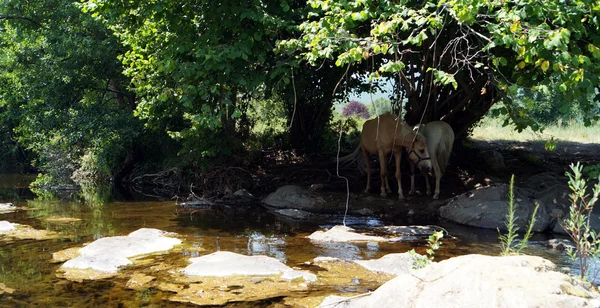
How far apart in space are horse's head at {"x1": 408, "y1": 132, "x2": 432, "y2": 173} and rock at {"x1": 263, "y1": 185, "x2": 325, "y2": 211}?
7.92 ft

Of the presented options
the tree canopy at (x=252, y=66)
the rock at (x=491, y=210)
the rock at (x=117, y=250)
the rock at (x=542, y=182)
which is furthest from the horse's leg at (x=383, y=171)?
the rock at (x=117, y=250)

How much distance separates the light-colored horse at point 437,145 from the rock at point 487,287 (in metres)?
8.25

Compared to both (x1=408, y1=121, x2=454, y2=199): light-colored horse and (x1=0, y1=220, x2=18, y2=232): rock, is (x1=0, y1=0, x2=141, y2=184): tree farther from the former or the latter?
(x1=408, y1=121, x2=454, y2=199): light-colored horse

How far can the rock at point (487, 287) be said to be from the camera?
3.77 metres

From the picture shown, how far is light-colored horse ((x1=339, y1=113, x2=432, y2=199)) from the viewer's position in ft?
41.7

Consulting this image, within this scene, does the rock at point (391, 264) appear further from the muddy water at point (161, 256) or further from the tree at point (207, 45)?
the tree at point (207, 45)

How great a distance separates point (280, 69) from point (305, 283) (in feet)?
16.6

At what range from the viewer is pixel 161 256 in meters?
7.82

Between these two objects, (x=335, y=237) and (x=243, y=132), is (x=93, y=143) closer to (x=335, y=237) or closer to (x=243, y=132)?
(x=243, y=132)

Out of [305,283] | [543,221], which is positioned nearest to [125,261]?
[305,283]

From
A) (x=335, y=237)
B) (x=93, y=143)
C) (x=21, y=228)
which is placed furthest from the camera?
(x=93, y=143)

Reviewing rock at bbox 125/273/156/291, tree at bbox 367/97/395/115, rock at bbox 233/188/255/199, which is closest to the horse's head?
tree at bbox 367/97/395/115

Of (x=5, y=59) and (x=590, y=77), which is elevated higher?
(x=5, y=59)

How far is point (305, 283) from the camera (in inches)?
251
